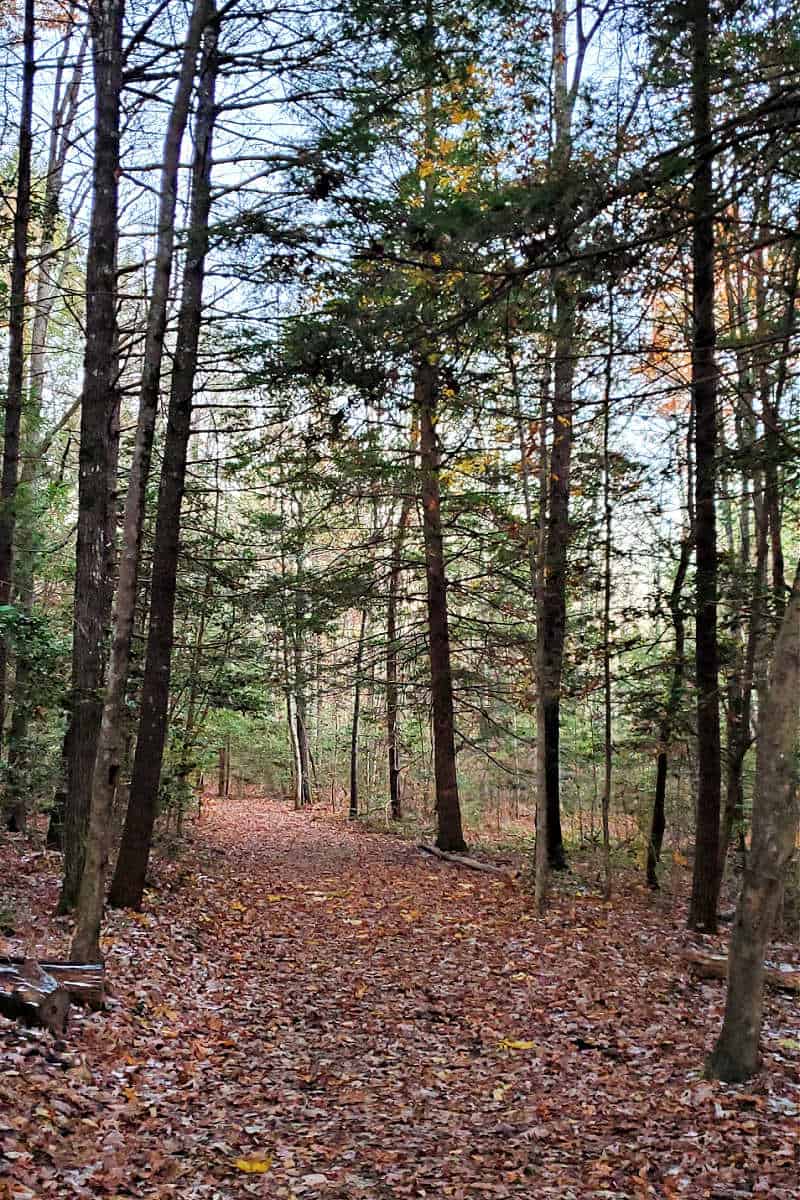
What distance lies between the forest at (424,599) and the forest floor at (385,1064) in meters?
0.04

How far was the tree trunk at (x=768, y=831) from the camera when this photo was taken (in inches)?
204

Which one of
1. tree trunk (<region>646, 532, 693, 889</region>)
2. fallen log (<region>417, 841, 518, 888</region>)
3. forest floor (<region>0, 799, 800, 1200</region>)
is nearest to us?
forest floor (<region>0, 799, 800, 1200</region>)

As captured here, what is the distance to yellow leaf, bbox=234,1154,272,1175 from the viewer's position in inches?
176

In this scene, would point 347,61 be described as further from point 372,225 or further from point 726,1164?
point 726,1164

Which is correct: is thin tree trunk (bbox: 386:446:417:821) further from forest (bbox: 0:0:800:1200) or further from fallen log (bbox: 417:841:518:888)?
fallen log (bbox: 417:841:518:888)

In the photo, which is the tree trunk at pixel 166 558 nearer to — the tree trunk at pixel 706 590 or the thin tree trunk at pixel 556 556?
the thin tree trunk at pixel 556 556

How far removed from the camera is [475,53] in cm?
730

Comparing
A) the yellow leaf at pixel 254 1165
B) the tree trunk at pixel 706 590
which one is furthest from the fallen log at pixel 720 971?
the yellow leaf at pixel 254 1165

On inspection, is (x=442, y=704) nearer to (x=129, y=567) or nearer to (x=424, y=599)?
(x=424, y=599)

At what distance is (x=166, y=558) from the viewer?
9.48m

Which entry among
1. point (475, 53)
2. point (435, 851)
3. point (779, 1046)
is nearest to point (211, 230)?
point (475, 53)

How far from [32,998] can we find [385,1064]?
2.62 meters

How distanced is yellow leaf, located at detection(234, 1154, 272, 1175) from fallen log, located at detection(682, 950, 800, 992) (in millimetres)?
4916

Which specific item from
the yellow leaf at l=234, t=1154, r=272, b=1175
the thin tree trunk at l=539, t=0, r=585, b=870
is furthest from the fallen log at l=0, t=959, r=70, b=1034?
the thin tree trunk at l=539, t=0, r=585, b=870
